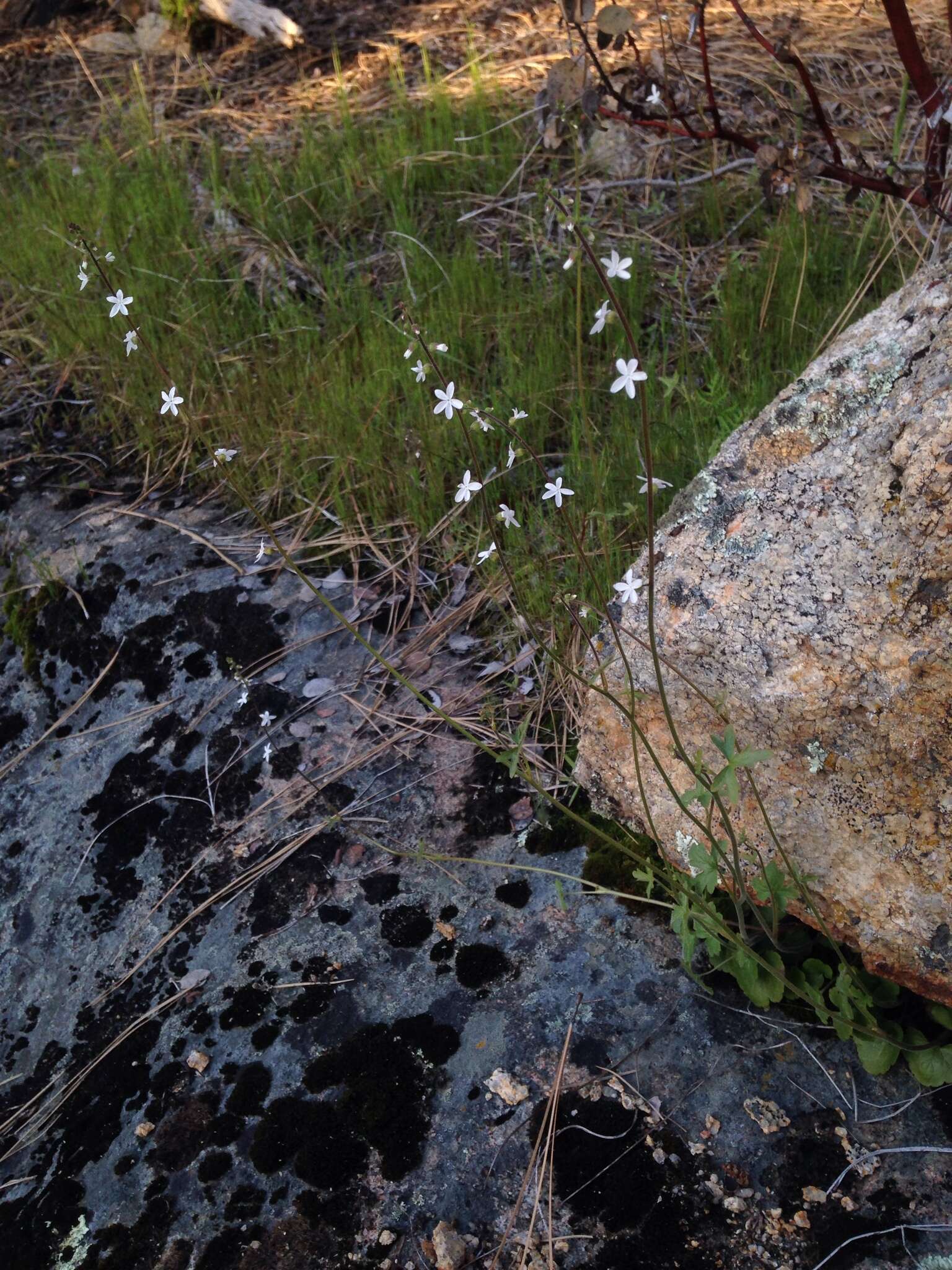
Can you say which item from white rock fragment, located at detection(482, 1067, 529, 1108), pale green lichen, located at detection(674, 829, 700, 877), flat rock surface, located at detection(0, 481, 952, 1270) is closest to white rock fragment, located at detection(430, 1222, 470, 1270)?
flat rock surface, located at detection(0, 481, 952, 1270)

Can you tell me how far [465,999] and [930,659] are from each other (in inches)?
44.2

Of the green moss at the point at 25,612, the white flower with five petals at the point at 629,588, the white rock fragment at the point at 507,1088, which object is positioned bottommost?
the white rock fragment at the point at 507,1088

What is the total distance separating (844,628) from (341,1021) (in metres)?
1.27

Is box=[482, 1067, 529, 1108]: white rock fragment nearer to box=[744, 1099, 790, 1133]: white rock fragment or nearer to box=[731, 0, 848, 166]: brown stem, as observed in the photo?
box=[744, 1099, 790, 1133]: white rock fragment

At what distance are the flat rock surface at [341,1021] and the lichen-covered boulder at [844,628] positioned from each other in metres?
0.32

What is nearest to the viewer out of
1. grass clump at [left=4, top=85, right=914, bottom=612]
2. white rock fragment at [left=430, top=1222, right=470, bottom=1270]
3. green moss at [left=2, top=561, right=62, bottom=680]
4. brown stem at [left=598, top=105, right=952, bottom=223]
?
white rock fragment at [left=430, top=1222, right=470, bottom=1270]

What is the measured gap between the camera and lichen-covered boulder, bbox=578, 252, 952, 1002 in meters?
1.72

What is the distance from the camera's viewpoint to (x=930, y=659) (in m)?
1.68

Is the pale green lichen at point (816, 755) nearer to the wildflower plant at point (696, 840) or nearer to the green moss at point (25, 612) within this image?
the wildflower plant at point (696, 840)

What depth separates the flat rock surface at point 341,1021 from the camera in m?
1.74

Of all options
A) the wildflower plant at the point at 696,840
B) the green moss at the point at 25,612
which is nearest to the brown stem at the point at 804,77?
the wildflower plant at the point at 696,840

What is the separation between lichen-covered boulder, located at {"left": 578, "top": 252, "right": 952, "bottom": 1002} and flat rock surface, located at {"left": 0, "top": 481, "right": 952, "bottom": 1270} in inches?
12.6

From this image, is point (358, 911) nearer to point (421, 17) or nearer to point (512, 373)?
point (512, 373)

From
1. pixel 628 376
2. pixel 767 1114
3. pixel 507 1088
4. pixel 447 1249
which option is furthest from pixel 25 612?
pixel 767 1114
